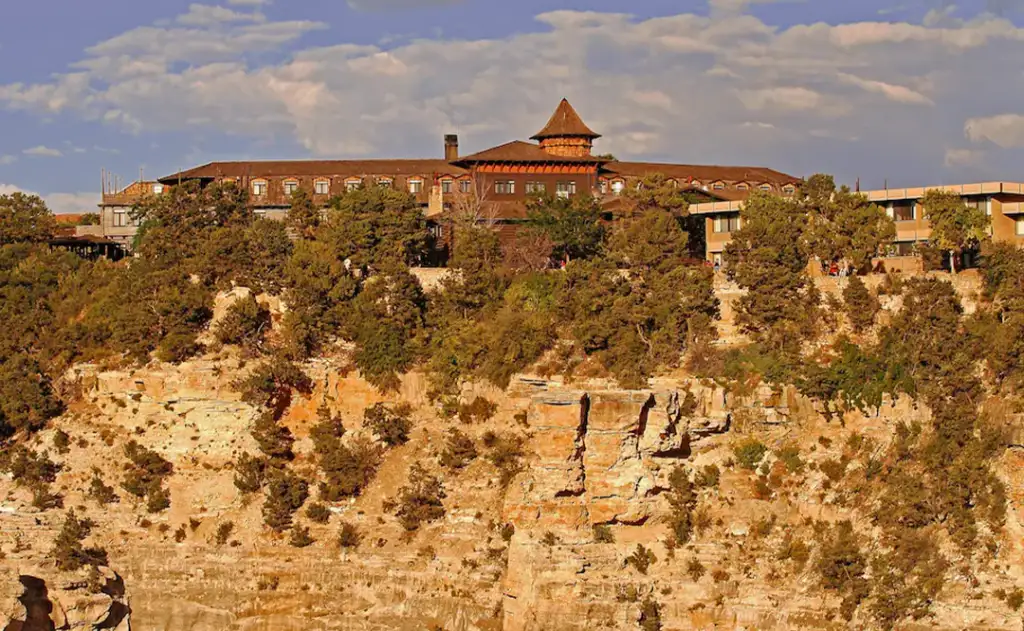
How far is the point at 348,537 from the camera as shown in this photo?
6222 centimetres

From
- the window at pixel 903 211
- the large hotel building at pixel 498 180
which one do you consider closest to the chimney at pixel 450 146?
the large hotel building at pixel 498 180

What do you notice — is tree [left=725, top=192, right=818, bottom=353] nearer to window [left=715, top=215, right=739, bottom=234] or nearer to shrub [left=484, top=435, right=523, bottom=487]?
window [left=715, top=215, right=739, bottom=234]

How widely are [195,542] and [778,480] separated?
863 inches

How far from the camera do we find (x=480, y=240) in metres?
72.4

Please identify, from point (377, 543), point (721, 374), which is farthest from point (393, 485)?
point (721, 374)

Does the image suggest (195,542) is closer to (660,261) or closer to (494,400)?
(494,400)

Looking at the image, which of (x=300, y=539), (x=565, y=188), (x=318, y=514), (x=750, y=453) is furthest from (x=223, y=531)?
(x=565, y=188)

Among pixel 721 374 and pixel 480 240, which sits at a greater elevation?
pixel 480 240

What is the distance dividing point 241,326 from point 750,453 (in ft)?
71.4

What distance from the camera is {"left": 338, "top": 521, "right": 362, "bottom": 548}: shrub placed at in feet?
204

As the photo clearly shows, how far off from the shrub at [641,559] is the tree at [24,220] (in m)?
36.0

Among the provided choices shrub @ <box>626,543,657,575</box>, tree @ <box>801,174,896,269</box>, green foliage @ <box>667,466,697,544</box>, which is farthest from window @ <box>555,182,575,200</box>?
shrub @ <box>626,543,657,575</box>

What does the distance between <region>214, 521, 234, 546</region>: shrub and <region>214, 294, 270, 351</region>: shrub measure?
26.9 feet

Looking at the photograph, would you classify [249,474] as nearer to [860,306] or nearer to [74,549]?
[74,549]
